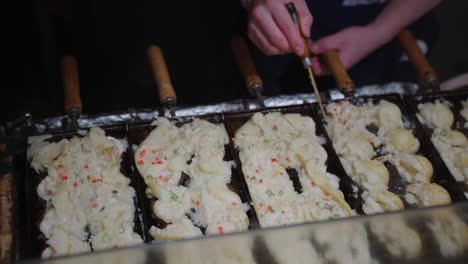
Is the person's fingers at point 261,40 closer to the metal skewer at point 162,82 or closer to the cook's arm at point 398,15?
the metal skewer at point 162,82

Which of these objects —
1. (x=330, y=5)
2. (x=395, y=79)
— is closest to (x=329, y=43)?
(x=330, y=5)

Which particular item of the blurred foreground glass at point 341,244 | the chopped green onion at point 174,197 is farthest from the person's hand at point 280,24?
the blurred foreground glass at point 341,244

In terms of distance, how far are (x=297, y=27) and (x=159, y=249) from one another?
1.53m

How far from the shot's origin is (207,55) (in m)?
4.02

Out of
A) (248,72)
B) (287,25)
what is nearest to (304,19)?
(287,25)

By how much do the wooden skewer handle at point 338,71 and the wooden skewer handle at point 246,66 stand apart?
18.2 inches

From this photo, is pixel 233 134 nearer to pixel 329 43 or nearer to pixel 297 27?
pixel 297 27

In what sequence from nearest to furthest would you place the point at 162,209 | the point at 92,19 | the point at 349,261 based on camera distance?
1. the point at 349,261
2. the point at 162,209
3. the point at 92,19

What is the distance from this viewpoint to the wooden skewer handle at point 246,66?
278cm

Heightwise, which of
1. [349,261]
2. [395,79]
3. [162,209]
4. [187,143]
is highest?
[395,79]

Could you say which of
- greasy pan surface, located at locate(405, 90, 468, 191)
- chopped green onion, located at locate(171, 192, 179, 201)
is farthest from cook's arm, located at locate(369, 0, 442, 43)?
chopped green onion, located at locate(171, 192, 179, 201)

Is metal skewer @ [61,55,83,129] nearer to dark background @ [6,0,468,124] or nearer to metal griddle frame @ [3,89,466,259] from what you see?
metal griddle frame @ [3,89,466,259]

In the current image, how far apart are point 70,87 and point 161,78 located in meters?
0.50

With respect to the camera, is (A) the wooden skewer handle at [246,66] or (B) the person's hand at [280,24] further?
(A) the wooden skewer handle at [246,66]
